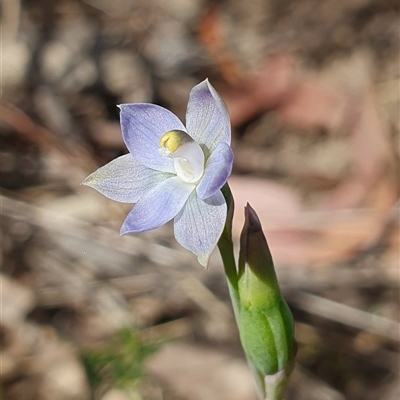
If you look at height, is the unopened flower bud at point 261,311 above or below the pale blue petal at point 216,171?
below

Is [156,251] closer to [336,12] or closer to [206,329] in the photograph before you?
[206,329]

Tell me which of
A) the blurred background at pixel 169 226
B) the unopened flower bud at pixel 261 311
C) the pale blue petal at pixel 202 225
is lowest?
the blurred background at pixel 169 226

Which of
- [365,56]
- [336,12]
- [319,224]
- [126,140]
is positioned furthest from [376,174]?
[126,140]

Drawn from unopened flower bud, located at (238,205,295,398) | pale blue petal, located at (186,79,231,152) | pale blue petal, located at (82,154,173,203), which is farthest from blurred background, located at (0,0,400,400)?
pale blue petal, located at (186,79,231,152)

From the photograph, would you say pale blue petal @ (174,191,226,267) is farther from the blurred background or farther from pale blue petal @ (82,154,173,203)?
the blurred background

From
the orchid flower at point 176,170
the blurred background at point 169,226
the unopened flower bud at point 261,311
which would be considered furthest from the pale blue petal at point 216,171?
the blurred background at point 169,226

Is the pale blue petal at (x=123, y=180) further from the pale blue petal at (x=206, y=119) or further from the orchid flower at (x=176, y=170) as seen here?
the pale blue petal at (x=206, y=119)

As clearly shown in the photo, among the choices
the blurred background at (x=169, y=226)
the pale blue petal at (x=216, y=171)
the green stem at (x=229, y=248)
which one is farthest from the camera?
the blurred background at (x=169, y=226)

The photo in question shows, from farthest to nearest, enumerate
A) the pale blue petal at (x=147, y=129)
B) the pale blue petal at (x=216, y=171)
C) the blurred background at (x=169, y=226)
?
the blurred background at (x=169, y=226) < the pale blue petal at (x=147, y=129) < the pale blue petal at (x=216, y=171)
